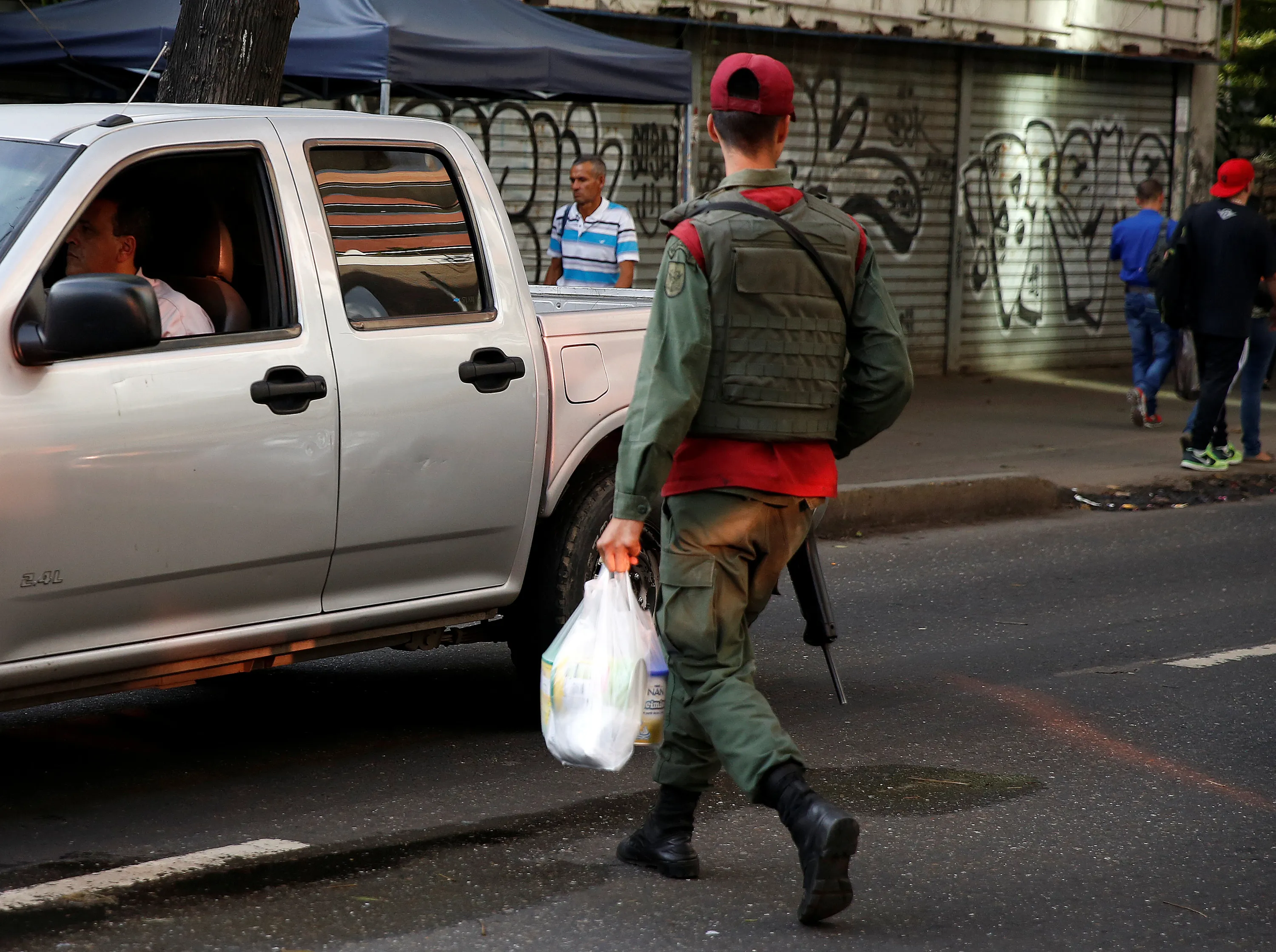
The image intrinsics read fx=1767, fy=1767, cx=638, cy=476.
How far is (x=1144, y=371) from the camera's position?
14734 mm

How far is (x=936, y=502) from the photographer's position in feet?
35.3

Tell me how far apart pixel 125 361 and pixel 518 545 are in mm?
1415

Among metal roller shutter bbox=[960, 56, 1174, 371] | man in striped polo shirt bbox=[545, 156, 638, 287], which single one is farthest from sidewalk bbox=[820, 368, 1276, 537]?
man in striped polo shirt bbox=[545, 156, 638, 287]

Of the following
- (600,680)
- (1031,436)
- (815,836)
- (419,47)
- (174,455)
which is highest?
(419,47)

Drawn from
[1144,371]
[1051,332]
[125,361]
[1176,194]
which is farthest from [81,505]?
[1176,194]

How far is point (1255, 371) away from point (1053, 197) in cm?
784

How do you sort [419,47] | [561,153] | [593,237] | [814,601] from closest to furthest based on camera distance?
[814,601] < [419,47] < [593,237] < [561,153]

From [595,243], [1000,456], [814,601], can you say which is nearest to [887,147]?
[1000,456]

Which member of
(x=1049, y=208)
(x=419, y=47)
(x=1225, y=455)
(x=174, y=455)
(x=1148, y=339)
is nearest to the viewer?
(x=174, y=455)

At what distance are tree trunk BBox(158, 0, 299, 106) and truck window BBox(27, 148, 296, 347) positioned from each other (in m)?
3.43

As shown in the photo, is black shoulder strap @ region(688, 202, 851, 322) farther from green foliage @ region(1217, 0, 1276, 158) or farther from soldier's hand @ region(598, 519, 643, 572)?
green foliage @ region(1217, 0, 1276, 158)

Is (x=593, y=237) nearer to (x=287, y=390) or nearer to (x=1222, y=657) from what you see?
(x=1222, y=657)

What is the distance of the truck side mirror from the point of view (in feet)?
13.9

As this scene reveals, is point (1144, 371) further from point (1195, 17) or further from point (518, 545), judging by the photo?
point (518, 545)
